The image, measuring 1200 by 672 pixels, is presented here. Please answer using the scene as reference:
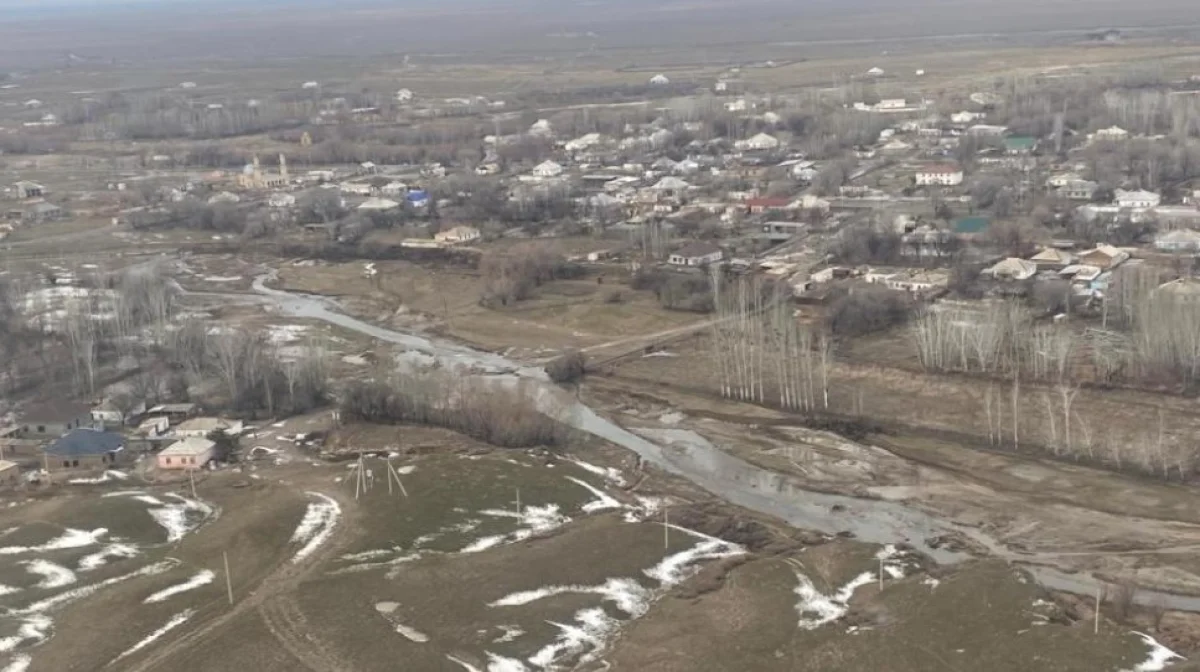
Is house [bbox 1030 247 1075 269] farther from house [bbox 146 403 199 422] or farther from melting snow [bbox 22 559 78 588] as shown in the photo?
melting snow [bbox 22 559 78 588]

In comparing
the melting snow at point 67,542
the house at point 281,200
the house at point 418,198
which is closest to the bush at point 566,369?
the melting snow at point 67,542

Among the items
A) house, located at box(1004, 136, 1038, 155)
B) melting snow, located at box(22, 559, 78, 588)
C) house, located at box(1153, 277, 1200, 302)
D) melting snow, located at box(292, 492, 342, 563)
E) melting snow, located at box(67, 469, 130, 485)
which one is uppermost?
house, located at box(1004, 136, 1038, 155)

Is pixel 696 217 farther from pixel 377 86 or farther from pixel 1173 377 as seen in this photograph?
pixel 377 86

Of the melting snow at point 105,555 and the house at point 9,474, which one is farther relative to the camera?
the house at point 9,474

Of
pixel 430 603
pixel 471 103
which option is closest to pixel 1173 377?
pixel 430 603

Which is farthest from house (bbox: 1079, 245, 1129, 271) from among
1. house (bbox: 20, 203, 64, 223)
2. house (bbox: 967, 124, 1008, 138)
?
house (bbox: 20, 203, 64, 223)

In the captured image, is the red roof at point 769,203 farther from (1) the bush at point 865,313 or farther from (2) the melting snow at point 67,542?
(2) the melting snow at point 67,542
